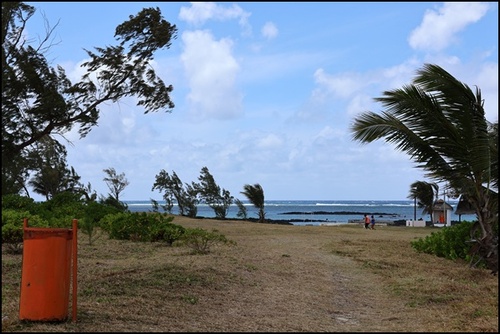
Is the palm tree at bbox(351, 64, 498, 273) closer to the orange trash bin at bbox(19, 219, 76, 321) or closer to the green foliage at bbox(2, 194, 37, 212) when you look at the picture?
the orange trash bin at bbox(19, 219, 76, 321)

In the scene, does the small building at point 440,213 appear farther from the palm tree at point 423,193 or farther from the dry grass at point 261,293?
the dry grass at point 261,293

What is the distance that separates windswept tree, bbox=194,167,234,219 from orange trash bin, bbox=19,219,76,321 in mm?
34957

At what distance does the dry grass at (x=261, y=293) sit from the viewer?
6.71 meters

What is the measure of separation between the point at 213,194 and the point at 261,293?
32387 millimetres

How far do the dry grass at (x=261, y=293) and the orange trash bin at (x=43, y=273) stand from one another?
16cm

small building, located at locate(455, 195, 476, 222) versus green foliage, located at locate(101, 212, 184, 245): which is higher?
small building, located at locate(455, 195, 476, 222)

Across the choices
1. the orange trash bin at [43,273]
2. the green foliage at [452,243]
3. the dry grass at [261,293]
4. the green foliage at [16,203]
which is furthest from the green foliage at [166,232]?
the orange trash bin at [43,273]

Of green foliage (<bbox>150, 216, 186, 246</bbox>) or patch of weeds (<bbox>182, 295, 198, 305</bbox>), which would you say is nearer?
patch of weeds (<bbox>182, 295, 198, 305</bbox>)

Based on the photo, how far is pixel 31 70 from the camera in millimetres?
7469

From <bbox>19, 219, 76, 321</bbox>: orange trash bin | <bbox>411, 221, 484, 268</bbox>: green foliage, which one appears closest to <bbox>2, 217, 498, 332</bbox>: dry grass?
<bbox>19, 219, 76, 321</bbox>: orange trash bin

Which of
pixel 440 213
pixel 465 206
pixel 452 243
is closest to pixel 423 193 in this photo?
pixel 440 213

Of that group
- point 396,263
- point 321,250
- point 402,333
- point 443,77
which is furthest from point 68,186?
point 402,333

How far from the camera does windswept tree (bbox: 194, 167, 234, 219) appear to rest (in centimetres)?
4112

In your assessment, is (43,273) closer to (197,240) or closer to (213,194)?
(197,240)
